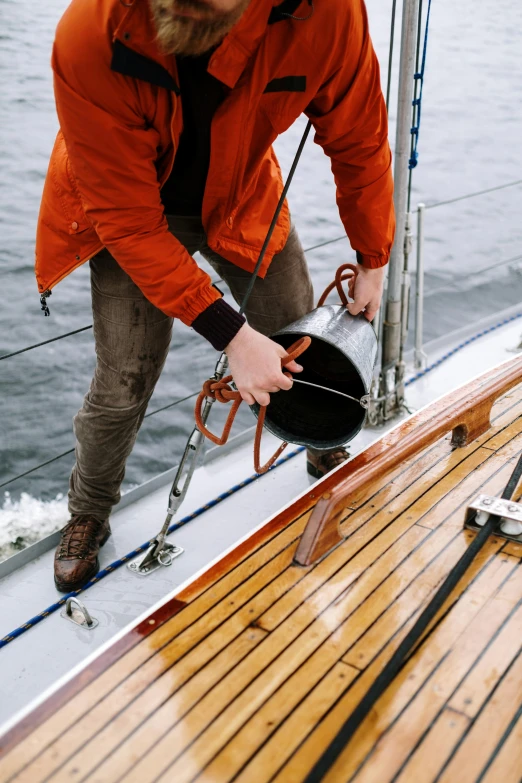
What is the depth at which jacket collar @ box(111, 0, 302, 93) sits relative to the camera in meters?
1.25

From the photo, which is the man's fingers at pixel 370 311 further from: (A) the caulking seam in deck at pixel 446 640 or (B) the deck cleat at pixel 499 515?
(A) the caulking seam in deck at pixel 446 640

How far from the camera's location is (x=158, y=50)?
1279mm

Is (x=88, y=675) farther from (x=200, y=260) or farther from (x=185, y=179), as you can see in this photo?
(x=200, y=260)

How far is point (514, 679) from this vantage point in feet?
3.95

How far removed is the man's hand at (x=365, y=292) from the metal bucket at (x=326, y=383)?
2 centimetres

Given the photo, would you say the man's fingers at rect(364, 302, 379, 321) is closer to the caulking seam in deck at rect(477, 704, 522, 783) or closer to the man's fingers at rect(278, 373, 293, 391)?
the man's fingers at rect(278, 373, 293, 391)

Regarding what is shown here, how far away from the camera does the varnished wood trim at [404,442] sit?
4.84ft

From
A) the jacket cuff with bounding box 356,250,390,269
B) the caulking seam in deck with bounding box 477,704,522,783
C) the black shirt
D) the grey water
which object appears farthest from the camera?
the grey water

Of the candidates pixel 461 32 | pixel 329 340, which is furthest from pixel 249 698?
pixel 461 32

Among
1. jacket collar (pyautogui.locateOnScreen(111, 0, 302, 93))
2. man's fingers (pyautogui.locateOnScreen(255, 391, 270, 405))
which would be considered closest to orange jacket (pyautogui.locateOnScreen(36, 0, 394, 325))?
jacket collar (pyautogui.locateOnScreen(111, 0, 302, 93))

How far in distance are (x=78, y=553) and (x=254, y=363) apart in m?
0.77

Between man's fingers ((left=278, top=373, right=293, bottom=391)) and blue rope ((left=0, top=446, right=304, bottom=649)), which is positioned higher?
man's fingers ((left=278, top=373, right=293, bottom=391))

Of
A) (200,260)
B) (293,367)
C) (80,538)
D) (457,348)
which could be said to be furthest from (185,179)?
(200,260)

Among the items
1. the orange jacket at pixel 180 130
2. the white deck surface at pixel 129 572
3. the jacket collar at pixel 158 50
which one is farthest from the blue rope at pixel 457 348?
the jacket collar at pixel 158 50
